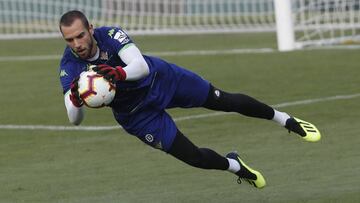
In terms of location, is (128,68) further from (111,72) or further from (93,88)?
(93,88)

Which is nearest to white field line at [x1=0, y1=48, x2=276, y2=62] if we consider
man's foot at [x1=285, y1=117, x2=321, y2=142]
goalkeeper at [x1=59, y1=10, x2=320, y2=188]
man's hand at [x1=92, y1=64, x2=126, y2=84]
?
man's foot at [x1=285, y1=117, x2=321, y2=142]

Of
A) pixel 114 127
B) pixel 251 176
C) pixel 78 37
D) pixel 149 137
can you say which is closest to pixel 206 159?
pixel 149 137

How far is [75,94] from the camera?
795 centimetres

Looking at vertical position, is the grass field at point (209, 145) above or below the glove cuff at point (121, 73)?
below

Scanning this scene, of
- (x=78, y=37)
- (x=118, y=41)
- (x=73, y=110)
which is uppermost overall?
(x=78, y=37)

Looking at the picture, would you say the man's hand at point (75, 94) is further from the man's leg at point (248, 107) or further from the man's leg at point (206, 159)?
the man's leg at point (248, 107)

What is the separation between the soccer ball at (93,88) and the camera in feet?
25.4

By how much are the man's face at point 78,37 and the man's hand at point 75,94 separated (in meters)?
0.23

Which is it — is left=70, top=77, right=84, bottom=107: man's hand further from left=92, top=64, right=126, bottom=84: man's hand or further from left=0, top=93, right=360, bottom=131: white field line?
left=0, top=93, right=360, bottom=131: white field line

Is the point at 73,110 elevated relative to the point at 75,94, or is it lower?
lower

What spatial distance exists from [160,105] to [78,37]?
1.04 metres

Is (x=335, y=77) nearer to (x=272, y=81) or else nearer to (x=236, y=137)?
(x=272, y=81)

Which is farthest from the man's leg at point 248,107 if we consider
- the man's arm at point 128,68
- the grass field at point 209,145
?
the man's arm at point 128,68

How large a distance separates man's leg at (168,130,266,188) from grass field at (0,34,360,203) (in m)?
0.16
